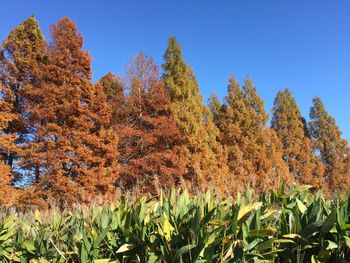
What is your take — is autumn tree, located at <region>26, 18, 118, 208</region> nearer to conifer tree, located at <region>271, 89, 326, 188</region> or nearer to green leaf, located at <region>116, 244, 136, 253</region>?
green leaf, located at <region>116, 244, 136, 253</region>

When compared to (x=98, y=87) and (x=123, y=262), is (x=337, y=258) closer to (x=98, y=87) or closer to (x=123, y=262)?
(x=123, y=262)

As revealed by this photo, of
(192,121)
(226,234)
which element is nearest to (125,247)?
(226,234)

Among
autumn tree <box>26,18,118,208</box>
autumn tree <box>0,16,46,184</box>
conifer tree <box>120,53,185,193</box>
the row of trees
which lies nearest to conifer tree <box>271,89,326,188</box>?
the row of trees

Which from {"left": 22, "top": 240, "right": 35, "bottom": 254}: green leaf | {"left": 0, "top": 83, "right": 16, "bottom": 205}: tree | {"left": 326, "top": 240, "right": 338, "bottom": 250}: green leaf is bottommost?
{"left": 326, "top": 240, "right": 338, "bottom": 250}: green leaf

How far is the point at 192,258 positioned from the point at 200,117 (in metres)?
17.1

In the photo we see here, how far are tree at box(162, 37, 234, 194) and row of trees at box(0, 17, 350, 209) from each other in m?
0.06

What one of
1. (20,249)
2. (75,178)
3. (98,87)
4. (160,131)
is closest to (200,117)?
(160,131)

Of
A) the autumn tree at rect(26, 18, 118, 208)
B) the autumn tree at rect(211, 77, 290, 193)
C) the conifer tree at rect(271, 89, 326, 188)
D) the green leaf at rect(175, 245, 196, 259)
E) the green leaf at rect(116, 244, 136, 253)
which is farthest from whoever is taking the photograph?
the conifer tree at rect(271, 89, 326, 188)

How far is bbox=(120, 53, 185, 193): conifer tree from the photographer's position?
17.7 meters

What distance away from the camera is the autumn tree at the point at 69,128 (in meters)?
15.9

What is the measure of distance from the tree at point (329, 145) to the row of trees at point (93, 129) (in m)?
11.4

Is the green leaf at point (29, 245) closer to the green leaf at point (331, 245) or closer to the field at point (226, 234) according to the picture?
the field at point (226, 234)

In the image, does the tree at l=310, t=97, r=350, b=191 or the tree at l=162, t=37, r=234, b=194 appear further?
the tree at l=310, t=97, r=350, b=191

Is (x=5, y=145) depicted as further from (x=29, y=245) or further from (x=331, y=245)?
(x=331, y=245)
